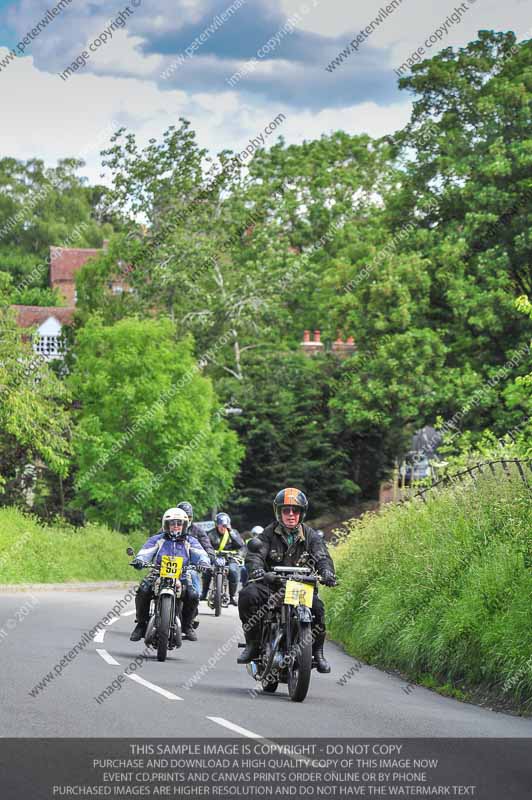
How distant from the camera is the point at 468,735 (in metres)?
11.1

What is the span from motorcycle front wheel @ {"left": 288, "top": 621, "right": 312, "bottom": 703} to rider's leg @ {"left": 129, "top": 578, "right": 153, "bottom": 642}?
450 centimetres

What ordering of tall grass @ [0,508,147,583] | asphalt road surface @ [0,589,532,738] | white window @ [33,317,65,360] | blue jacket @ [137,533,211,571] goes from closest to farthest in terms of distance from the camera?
asphalt road surface @ [0,589,532,738] → blue jacket @ [137,533,211,571] → tall grass @ [0,508,147,583] → white window @ [33,317,65,360]

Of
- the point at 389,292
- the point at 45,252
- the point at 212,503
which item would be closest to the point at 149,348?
the point at 212,503

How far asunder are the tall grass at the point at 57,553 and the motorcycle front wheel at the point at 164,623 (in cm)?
2342

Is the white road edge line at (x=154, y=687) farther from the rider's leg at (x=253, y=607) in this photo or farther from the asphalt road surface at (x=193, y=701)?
the rider's leg at (x=253, y=607)

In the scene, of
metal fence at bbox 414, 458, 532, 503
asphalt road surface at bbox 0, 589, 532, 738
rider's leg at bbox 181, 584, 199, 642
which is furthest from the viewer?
metal fence at bbox 414, 458, 532, 503

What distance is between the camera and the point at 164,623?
17.1m

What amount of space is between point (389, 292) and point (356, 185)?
19.3 meters

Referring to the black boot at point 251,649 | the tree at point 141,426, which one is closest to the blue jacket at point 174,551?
the black boot at point 251,649

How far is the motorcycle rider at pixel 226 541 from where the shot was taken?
29.9m

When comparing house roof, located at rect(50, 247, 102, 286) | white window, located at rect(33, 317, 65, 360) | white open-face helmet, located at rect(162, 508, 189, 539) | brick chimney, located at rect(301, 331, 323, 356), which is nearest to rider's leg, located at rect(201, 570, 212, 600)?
white open-face helmet, located at rect(162, 508, 189, 539)

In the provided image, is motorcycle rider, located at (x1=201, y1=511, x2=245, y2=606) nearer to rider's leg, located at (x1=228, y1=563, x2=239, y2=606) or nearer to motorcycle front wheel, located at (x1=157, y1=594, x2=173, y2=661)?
rider's leg, located at (x1=228, y1=563, x2=239, y2=606)

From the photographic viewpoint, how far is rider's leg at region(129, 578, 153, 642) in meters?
17.6

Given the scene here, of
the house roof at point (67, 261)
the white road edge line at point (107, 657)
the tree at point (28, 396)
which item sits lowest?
the white road edge line at point (107, 657)
